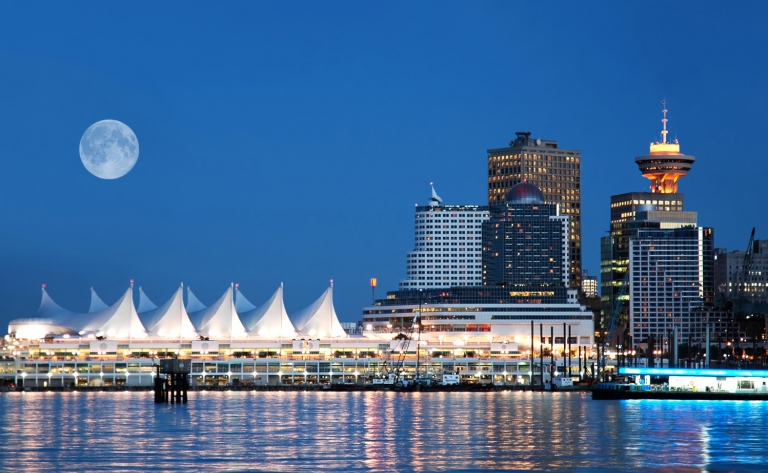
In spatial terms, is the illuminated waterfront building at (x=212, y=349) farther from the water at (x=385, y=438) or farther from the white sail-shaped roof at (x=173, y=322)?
the water at (x=385, y=438)

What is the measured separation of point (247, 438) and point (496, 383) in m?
114

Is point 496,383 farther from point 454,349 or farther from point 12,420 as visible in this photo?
point 12,420

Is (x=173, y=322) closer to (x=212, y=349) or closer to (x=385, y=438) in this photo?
(x=212, y=349)

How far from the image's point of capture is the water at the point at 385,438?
58219 mm

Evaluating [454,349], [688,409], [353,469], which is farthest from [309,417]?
[454,349]

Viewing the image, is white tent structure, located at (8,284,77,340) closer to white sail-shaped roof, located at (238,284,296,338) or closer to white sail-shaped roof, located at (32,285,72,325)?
white sail-shaped roof, located at (32,285,72,325)

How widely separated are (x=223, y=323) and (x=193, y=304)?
1783 centimetres

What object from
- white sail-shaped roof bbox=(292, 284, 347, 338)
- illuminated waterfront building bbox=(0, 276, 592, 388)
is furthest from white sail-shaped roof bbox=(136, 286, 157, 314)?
white sail-shaped roof bbox=(292, 284, 347, 338)

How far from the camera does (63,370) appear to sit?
582 feet

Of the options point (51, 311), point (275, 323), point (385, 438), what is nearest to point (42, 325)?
point (51, 311)

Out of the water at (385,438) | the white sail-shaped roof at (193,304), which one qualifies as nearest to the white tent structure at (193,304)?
the white sail-shaped roof at (193,304)

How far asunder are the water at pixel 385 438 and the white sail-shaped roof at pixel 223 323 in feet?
223

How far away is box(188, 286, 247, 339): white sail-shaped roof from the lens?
584 ft

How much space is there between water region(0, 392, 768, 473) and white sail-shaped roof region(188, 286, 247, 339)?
68.1m
